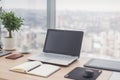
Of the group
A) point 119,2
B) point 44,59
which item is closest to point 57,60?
point 44,59

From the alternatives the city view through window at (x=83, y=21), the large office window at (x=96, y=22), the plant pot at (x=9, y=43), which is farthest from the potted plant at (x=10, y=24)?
the large office window at (x=96, y=22)

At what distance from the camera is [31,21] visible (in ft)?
8.36

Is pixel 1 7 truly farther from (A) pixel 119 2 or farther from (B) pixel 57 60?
(A) pixel 119 2

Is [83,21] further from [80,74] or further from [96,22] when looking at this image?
[80,74]

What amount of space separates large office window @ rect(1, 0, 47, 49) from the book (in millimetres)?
880

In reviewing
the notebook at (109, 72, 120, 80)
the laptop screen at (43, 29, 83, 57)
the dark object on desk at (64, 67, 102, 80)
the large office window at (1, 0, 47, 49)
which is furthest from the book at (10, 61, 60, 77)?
the large office window at (1, 0, 47, 49)

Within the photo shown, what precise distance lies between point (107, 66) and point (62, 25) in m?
0.93

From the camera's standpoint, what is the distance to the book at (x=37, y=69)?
1.49m

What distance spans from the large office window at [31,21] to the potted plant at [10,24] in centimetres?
26

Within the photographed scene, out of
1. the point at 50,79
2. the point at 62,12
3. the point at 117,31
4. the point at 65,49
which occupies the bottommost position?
the point at 50,79

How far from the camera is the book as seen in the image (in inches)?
58.6

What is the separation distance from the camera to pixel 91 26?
2.24 m

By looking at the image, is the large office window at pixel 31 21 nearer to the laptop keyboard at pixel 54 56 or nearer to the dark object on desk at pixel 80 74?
the laptop keyboard at pixel 54 56

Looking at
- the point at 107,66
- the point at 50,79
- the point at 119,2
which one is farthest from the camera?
the point at 119,2
